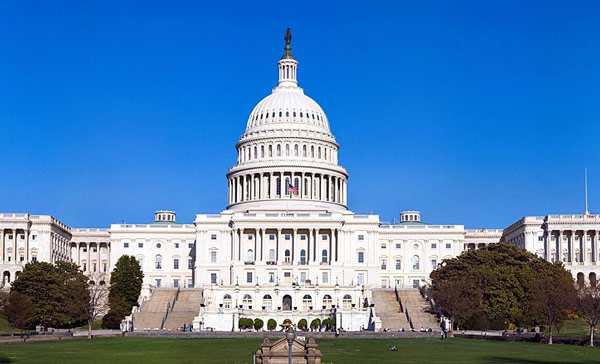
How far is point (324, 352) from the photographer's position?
249 feet

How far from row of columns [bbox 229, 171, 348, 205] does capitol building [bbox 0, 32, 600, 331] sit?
164 millimetres

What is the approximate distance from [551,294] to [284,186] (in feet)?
274

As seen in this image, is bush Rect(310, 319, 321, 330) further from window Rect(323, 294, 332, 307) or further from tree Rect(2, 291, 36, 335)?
tree Rect(2, 291, 36, 335)

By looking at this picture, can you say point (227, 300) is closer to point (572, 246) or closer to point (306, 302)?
point (306, 302)

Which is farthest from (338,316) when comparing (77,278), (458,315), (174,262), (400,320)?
(174,262)

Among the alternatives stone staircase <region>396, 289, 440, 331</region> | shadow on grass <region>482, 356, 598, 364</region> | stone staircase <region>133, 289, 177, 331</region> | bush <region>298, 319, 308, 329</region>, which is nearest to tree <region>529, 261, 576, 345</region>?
stone staircase <region>396, 289, 440, 331</region>

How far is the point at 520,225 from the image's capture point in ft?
583

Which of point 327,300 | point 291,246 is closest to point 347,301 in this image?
point 327,300

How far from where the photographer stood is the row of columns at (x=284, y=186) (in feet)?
598

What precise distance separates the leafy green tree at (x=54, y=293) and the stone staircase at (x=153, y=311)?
256 inches

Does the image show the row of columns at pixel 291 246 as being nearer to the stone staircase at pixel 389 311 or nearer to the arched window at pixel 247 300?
the arched window at pixel 247 300

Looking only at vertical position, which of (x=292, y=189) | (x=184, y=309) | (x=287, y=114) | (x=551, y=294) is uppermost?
(x=287, y=114)

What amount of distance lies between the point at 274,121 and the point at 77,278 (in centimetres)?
6533

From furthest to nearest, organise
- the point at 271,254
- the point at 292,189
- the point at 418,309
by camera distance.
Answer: the point at 292,189, the point at 271,254, the point at 418,309
